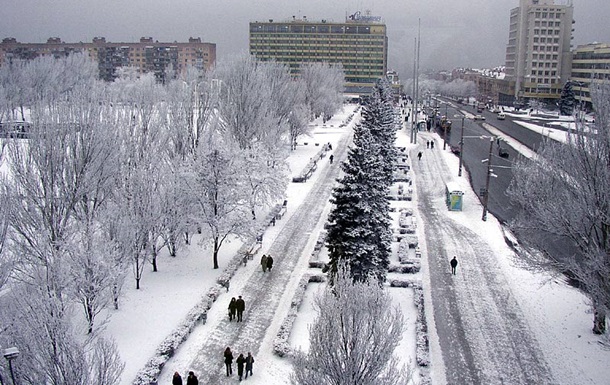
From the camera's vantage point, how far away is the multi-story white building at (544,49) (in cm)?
11644

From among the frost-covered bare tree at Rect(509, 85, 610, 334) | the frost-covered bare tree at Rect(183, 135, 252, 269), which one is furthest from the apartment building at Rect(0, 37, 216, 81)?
the frost-covered bare tree at Rect(509, 85, 610, 334)

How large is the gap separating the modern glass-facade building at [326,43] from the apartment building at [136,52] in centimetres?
1820

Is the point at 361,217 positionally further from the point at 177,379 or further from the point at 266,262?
the point at 177,379

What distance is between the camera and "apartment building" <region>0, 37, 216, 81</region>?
16088 cm

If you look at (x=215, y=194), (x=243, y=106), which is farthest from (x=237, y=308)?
(x=243, y=106)

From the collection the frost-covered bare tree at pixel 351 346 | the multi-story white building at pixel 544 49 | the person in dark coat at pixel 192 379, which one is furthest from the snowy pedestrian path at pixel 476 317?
the multi-story white building at pixel 544 49

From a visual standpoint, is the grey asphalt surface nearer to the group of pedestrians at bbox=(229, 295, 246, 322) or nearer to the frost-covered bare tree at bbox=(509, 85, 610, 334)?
the group of pedestrians at bbox=(229, 295, 246, 322)

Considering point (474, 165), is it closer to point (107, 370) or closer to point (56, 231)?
point (56, 231)

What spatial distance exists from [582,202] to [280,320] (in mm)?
11440

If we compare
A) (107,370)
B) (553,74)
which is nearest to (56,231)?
(107,370)

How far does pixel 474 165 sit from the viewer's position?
52.4 metres

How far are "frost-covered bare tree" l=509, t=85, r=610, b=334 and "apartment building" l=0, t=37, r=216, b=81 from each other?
489 feet

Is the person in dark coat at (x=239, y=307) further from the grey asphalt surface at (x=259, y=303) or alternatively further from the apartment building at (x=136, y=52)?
the apartment building at (x=136, y=52)

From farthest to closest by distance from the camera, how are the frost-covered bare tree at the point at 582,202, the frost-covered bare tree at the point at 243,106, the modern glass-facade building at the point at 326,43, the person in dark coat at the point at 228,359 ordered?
the modern glass-facade building at the point at 326,43 → the frost-covered bare tree at the point at 243,106 → the frost-covered bare tree at the point at 582,202 → the person in dark coat at the point at 228,359
